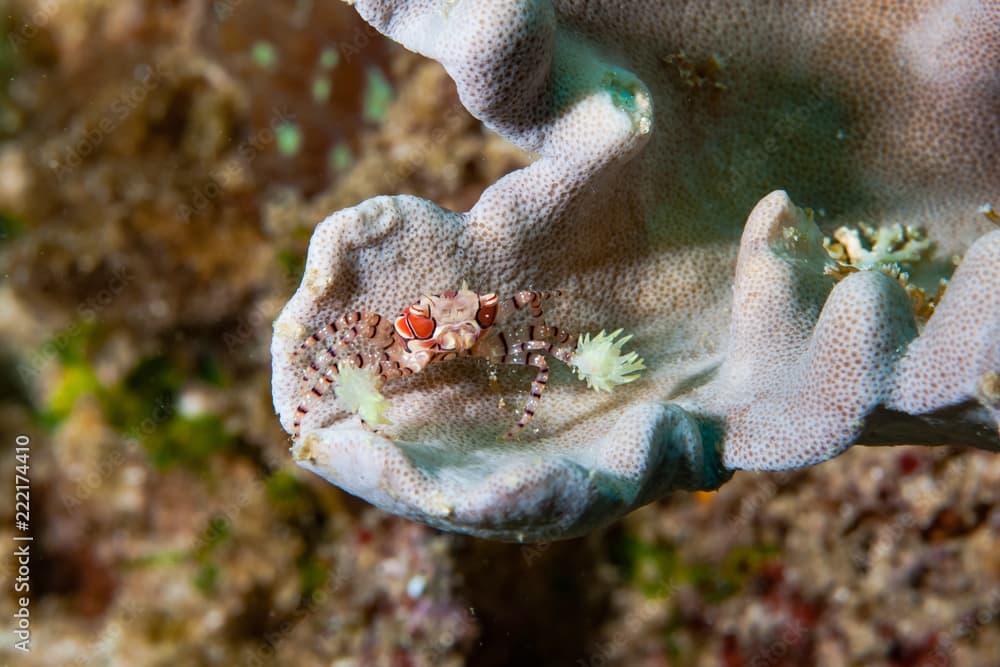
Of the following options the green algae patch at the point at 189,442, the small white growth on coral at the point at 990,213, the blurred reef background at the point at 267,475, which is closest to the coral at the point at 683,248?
the small white growth on coral at the point at 990,213

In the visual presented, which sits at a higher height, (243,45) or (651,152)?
(651,152)

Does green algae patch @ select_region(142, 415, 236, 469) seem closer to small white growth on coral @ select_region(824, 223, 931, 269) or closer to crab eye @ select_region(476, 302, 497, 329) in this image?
crab eye @ select_region(476, 302, 497, 329)

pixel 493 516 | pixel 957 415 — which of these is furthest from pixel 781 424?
pixel 493 516

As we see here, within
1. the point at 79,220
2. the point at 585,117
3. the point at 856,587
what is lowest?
the point at 79,220

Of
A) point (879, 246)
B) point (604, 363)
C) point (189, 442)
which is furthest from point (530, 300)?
point (189, 442)

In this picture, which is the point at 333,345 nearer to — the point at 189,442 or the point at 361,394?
the point at 361,394

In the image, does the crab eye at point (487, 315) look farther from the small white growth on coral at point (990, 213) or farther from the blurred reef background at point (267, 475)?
the blurred reef background at point (267, 475)

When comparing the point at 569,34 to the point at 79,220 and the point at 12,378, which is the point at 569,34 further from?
the point at 12,378
